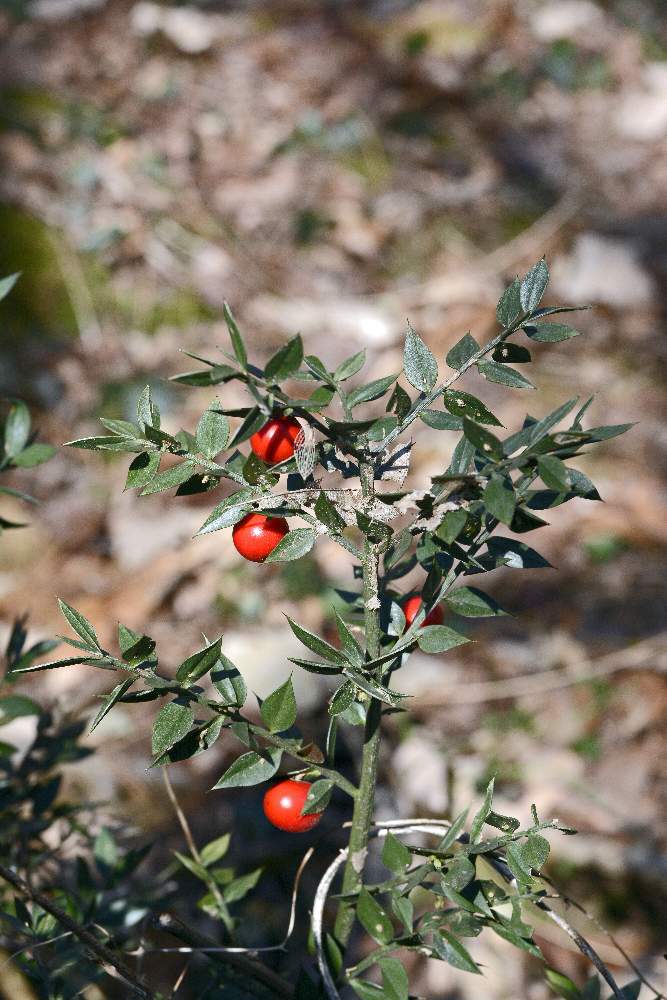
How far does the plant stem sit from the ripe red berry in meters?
0.04

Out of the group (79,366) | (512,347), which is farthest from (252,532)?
(79,366)

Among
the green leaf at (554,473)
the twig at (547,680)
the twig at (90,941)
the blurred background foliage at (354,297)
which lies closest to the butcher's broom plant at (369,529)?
the green leaf at (554,473)

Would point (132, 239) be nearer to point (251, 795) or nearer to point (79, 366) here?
point (79, 366)

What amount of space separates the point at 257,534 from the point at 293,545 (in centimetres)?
4

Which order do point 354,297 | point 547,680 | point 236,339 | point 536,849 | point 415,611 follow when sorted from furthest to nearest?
1. point 354,297
2. point 547,680
3. point 415,611
4. point 536,849
5. point 236,339

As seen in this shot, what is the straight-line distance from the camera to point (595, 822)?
65.1 inches

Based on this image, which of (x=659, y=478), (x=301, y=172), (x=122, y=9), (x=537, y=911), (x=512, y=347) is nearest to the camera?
(x=512, y=347)

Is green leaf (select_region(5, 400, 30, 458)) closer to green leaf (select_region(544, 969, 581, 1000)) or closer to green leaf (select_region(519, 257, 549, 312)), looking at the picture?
green leaf (select_region(519, 257, 549, 312))

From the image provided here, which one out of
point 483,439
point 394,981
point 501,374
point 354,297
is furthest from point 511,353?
point 354,297

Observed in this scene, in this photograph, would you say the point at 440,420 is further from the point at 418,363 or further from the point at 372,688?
the point at 372,688

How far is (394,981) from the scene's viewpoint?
659mm

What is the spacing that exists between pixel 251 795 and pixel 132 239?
1.96 meters

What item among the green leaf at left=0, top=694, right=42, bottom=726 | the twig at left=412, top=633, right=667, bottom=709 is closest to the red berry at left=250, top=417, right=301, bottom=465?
the green leaf at left=0, top=694, right=42, bottom=726

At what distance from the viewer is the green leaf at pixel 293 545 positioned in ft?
2.00
